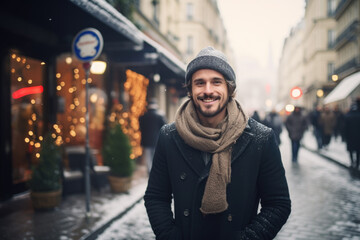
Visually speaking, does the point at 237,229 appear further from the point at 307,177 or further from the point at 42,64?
the point at 307,177

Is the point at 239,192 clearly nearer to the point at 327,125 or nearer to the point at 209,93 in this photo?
the point at 209,93

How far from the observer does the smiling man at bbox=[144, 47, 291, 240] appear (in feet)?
6.93

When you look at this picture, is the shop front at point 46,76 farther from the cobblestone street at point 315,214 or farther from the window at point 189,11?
the window at point 189,11

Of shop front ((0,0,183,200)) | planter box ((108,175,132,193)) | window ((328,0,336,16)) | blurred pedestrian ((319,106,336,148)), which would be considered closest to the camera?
shop front ((0,0,183,200))

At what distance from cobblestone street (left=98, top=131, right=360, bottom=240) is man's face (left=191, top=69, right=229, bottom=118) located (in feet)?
12.3

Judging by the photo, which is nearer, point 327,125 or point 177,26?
point 327,125

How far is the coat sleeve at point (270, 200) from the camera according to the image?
2.11 meters

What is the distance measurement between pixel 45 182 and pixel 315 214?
15.7 ft

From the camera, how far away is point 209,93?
2.18 m

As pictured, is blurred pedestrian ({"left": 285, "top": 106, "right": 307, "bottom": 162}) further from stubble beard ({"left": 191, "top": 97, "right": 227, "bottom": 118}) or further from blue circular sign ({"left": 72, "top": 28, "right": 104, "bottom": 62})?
stubble beard ({"left": 191, "top": 97, "right": 227, "bottom": 118})

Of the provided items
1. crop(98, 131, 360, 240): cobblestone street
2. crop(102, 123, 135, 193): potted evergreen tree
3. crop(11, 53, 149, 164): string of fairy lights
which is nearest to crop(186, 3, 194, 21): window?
crop(11, 53, 149, 164): string of fairy lights

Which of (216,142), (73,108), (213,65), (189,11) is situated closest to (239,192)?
(216,142)

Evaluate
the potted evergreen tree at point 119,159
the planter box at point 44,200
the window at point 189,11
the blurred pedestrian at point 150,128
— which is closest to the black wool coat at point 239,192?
the planter box at point 44,200

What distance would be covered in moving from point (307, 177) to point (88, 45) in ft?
23.3
